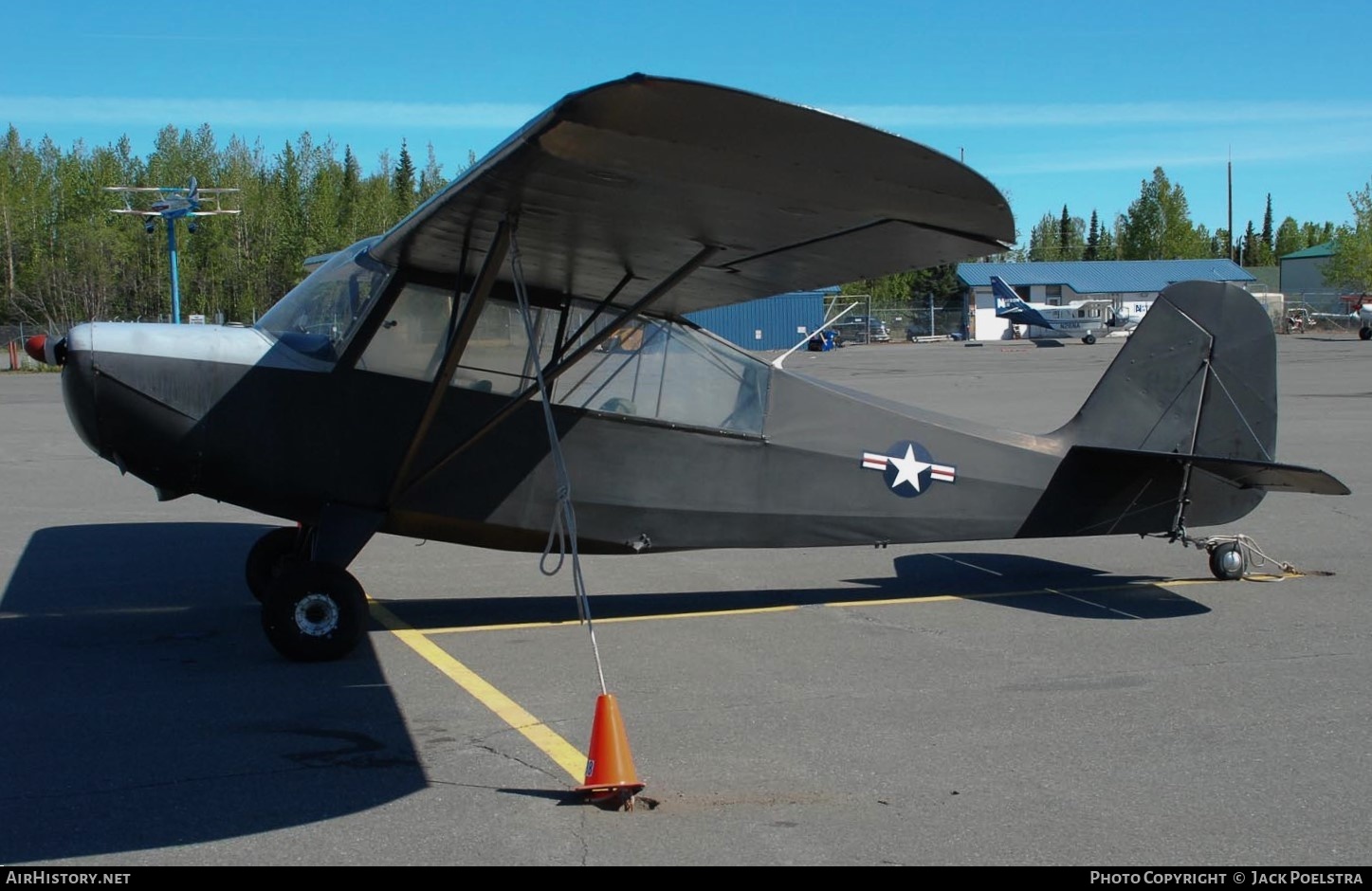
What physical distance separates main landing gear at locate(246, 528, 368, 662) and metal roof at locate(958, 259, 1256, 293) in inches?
3524

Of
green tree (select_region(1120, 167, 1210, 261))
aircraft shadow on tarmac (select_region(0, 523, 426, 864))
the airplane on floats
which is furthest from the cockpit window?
green tree (select_region(1120, 167, 1210, 261))

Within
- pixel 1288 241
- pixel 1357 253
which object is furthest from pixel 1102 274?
pixel 1288 241

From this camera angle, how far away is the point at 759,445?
7.54m

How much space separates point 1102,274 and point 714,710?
96826 millimetres

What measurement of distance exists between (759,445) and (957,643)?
173cm

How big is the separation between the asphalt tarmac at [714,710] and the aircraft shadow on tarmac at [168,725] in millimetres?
21

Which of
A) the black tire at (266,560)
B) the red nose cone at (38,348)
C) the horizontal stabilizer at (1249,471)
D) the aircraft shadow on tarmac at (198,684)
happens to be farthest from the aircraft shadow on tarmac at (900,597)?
the red nose cone at (38,348)

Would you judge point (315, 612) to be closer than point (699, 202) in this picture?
No

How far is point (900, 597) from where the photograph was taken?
8.41 metres

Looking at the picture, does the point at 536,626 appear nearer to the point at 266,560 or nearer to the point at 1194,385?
the point at 266,560

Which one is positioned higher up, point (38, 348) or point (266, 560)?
point (38, 348)

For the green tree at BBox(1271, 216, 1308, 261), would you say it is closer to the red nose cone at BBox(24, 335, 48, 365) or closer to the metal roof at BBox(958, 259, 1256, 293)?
the metal roof at BBox(958, 259, 1256, 293)

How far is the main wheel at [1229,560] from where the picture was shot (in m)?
8.75

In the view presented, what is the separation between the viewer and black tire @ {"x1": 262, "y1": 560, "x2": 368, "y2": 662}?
641 centimetres
